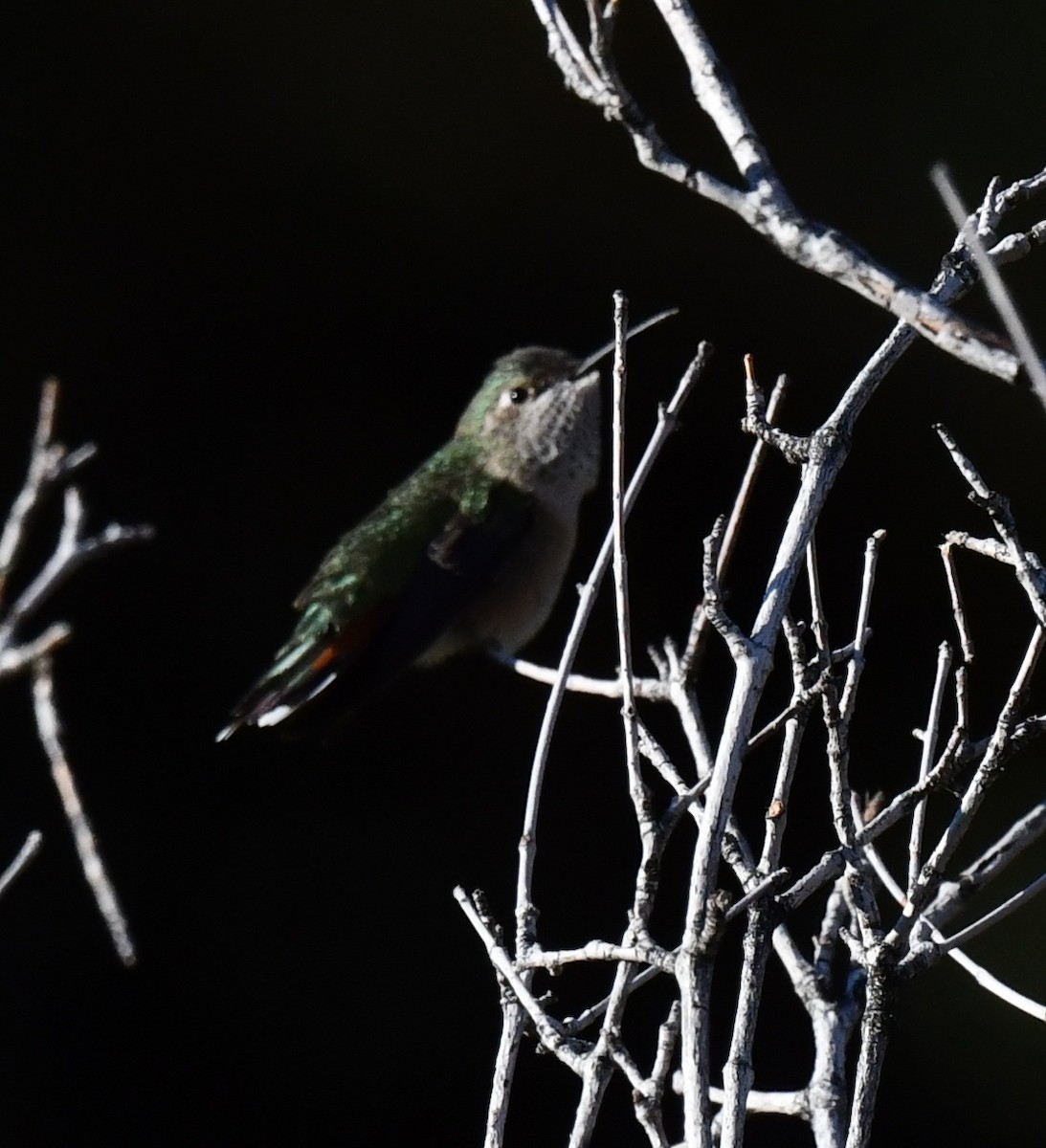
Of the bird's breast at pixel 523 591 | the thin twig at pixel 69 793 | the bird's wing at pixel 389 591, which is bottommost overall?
the bird's breast at pixel 523 591

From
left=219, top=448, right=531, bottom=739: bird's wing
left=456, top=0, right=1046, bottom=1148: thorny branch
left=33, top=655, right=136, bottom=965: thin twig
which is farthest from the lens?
left=219, top=448, right=531, bottom=739: bird's wing

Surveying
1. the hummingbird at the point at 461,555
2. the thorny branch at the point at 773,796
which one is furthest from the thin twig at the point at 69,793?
the hummingbird at the point at 461,555

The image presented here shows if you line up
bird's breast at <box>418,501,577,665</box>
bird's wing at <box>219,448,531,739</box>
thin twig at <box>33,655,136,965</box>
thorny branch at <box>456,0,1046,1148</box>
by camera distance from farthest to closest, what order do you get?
bird's breast at <box>418,501,577,665</box>, bird's wing at <box>219,448,531,739</box>, thin twig at <box>33,655,136,965</box>, thorny branch at <box>456,0,1046,1148</box>

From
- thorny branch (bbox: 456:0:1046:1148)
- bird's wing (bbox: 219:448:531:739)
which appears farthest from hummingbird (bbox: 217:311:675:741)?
thorny branch (bbox: 456:0:1046:1148)

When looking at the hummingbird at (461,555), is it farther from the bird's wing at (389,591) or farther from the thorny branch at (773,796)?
the thorny branch at (773,796)

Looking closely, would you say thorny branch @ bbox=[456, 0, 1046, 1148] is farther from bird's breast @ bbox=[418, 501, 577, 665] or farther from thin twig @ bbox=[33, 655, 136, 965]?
bird's breast @ bbox=[418, 501, 577, 665]

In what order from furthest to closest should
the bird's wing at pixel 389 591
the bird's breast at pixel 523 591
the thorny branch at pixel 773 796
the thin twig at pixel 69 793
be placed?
the bird's breast at pixel 523 591 → the bird's wing at pixel 389 591 → the thin twig at pixel 69 793 → the thorny branch at pixel 773 796

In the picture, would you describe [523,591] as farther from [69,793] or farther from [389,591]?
[69,793]

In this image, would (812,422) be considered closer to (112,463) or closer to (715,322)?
(715,322)
